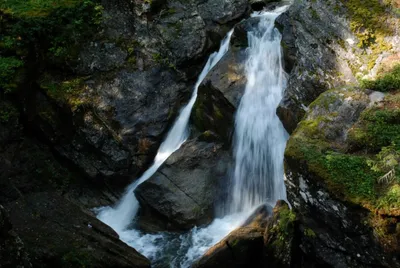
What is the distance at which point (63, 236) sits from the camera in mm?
7945

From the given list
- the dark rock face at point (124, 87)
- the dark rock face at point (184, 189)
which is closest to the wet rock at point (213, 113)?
the dark rock face at point (124, 87)

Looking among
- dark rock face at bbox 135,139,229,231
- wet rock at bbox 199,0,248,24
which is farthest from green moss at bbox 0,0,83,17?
dark rock face at bbox 135,139,229,231

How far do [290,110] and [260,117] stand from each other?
1270 millimetres

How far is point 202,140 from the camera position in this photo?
37.4 ft

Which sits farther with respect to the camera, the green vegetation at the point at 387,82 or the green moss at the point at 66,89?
the green moss at the point at 66,89

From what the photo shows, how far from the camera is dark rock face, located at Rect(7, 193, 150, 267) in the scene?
23.9ft

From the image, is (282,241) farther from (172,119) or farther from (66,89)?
(66,89)

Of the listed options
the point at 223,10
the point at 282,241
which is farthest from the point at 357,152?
the point at 223,10

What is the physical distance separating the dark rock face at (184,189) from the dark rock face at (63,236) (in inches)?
69.5

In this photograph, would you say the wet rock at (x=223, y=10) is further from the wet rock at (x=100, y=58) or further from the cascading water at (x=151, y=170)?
the wet rock at (x=100, y=58)

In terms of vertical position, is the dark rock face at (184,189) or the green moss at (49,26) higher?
the green moss at (49,26)

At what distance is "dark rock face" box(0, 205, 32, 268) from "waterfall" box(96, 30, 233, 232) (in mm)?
4693

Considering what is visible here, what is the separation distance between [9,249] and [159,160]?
6.68 meters

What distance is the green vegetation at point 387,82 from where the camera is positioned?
7.98 meters
